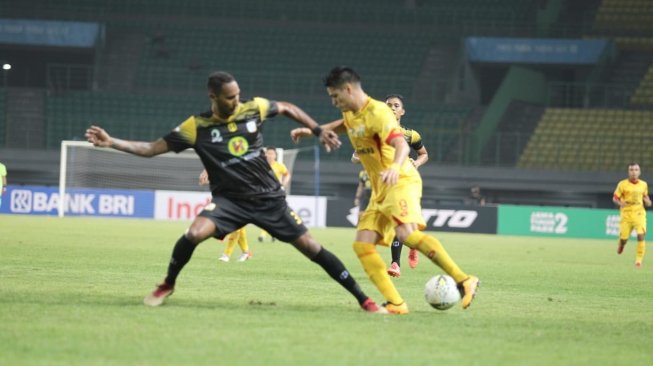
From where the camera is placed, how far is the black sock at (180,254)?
9.53 meters

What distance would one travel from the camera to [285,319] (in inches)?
354

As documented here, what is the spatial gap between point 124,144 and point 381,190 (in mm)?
2401

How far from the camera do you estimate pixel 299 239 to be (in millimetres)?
9844

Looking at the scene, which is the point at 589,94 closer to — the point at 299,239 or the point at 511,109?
the point at 511,109

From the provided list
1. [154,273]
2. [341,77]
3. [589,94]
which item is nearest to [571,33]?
[589,94]

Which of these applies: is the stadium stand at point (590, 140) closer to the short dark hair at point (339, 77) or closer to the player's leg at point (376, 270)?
the player's leg at point (376, 270)

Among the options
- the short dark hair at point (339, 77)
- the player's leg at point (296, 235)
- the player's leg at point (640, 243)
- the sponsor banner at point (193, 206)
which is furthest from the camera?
the sponsor banner at point (193, 206)

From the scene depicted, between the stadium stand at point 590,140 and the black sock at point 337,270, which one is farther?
the stadium stand at point 590,140

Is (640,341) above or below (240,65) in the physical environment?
below

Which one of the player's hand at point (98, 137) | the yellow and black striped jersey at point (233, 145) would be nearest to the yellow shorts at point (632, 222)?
the yellow and black striped jersey at point (233, 145)

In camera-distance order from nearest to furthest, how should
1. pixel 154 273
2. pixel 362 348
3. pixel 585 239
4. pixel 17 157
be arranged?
pixel 362 348 < pixel 154 273 < pixel 585 239 < pixel 17 157

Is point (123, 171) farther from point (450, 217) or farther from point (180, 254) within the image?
point (180, 254)

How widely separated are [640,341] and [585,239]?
31006 millimetres

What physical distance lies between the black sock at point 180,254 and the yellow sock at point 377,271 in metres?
1.55
